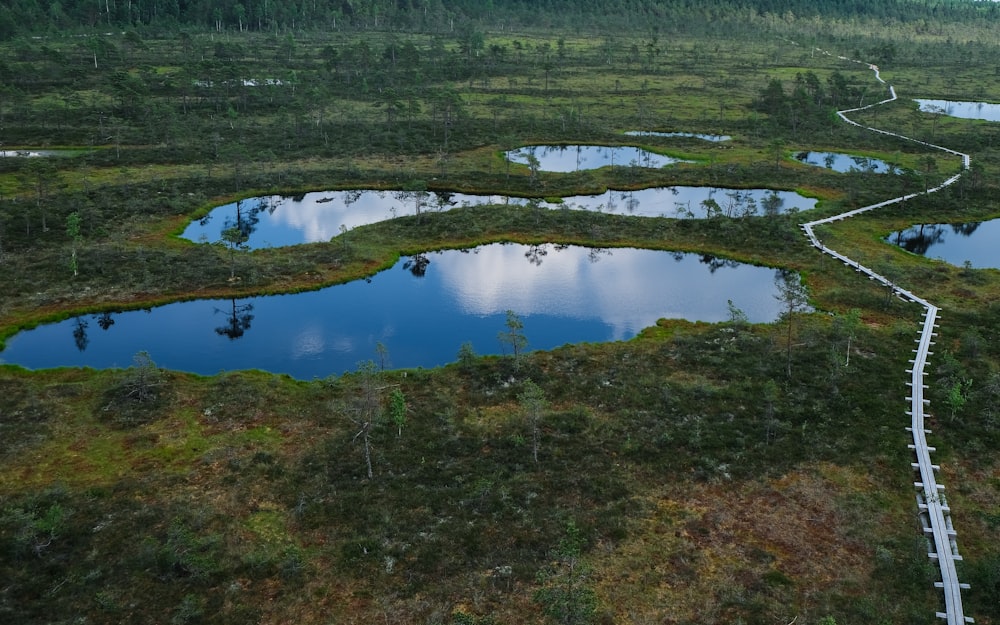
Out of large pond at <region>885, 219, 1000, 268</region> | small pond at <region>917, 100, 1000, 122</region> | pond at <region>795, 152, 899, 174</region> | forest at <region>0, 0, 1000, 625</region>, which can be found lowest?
forest at <region>0, 0, 1000, 625</region>

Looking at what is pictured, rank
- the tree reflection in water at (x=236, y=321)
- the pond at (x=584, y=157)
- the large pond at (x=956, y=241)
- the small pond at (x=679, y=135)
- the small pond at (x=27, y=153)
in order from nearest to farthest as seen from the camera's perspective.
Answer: the tree reflection in water at (x=236, y=321) → the large pond at (x=956, y=241) → the small pond at (x=27, y=153) → the pond at (x=584, y=157) → the small pond at (x=679, y=135)

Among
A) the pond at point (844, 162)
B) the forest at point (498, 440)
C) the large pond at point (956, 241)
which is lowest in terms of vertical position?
the forest at point (498, 440)

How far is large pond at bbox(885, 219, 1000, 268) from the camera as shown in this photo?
8944 cm

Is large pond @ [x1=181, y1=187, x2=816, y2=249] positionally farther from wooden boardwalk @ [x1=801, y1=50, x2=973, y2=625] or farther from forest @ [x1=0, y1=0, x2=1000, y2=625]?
wooden boardwalk @ [x1=801, y1=50, x2=973, y2=625]

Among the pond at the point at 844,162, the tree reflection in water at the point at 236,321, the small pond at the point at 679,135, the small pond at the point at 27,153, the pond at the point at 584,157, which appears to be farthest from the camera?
the small pond at the point at 679,135

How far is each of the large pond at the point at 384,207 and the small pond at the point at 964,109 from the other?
311ft

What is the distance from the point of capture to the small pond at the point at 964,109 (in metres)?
177

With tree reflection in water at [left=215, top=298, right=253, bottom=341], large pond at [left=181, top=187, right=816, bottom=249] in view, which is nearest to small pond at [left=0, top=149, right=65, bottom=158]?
large pond at [left=181, top=187, right=816, bottom=249]

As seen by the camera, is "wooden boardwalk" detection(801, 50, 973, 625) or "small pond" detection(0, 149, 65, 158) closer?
"wooden boardwalk" detection(801, 50, 973, 625)

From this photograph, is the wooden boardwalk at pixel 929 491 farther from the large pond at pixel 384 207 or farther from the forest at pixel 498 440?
the large pond at pixel 384 207

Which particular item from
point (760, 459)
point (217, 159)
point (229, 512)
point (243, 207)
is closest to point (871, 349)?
point (760, 459)

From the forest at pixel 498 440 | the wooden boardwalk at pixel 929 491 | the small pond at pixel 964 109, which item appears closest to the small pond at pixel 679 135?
the forest at pixel 498 440

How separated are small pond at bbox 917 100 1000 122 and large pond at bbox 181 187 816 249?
9472 cm

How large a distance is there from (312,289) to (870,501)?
2251 inches
